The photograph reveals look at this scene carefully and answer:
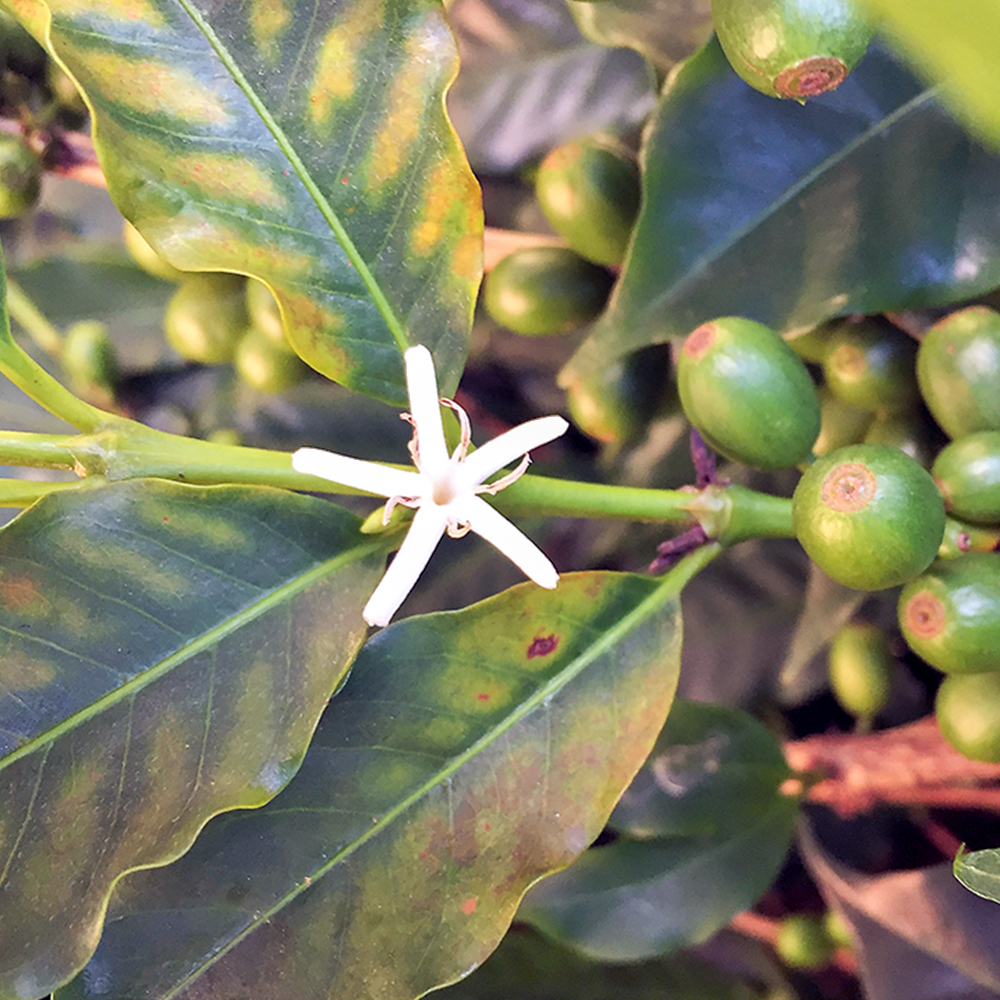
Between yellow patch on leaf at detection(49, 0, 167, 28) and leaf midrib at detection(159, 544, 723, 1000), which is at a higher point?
yellow patch on leaf at detection(49, 0, 167, 28)

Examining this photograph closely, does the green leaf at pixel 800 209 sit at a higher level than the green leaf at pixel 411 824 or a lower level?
higher

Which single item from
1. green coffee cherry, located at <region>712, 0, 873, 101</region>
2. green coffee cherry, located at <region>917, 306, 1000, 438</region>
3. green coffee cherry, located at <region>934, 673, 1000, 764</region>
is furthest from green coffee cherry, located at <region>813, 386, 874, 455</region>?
green coffee cherry, located at <region>712, 0, 873, 101</region>

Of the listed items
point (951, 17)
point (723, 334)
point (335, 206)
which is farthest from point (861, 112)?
point (951, 17)

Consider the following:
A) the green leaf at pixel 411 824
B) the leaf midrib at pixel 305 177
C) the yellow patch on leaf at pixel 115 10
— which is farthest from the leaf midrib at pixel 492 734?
the yellow patch on leaf at pixel 115 10

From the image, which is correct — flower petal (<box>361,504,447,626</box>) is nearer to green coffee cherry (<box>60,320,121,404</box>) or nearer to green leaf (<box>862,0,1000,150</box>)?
green leaf (<box>862,0,1000,150</box>)

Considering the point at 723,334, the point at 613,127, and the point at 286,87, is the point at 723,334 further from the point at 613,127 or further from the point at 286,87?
the point at 613,127

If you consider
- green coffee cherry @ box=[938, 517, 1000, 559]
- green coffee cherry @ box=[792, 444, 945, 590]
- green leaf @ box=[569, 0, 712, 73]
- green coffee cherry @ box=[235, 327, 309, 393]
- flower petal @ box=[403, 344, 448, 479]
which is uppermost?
green leaf @ box=[569, 0, 712, 73]

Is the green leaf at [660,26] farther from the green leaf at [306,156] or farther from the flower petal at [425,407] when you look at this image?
the flower petal at [425,407]
